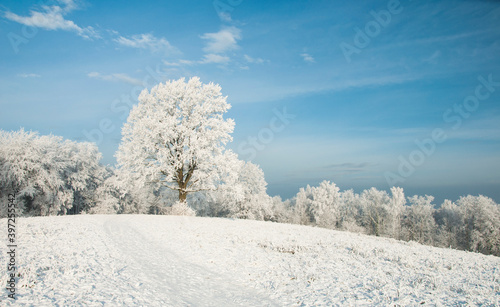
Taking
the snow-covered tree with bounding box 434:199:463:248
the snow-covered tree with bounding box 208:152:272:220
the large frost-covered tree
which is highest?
the large frost-covered tree

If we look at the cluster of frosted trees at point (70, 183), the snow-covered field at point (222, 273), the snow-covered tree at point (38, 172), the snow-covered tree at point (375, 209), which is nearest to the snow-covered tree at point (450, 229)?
the snow-covered tree at point (375, 209)

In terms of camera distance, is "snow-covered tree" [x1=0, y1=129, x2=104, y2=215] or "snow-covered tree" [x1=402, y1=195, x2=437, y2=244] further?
"snow-covered tree" [x1=402, y1=195, x2=437, y2=244]

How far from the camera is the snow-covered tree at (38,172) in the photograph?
32.7m

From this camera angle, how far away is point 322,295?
28.8ft

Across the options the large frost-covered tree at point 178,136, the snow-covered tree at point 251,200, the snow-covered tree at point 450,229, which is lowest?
the snow-covered tree at point 450,229

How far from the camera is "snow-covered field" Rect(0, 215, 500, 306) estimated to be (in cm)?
786

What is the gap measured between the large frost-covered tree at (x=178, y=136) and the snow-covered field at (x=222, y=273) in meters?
9.46

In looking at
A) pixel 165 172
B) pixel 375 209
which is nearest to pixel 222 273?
pixel 165 172

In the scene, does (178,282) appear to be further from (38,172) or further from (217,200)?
(217,200)

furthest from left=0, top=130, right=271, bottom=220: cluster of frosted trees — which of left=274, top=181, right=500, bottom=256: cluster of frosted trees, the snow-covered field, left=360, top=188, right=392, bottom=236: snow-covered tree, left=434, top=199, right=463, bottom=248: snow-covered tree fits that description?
left=434, top=199, right=463, bottom=248: snow-covered tree

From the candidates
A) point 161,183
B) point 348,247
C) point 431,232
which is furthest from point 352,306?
point 431,232

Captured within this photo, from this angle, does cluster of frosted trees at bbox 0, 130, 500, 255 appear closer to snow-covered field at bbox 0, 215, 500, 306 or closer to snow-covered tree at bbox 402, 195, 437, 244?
snow-covered tree at bbox 402, 195, 437, 244

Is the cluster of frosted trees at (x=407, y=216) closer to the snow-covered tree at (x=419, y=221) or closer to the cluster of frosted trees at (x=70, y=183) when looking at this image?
the snow-covered tree at (x=419, y=221)

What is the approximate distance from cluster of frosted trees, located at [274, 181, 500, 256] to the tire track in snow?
59.0m
